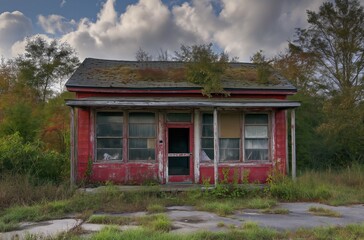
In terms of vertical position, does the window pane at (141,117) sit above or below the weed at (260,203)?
above

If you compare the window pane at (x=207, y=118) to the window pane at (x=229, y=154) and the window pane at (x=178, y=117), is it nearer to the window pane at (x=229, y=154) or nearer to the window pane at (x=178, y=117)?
the window pane at (x=178, y=117)

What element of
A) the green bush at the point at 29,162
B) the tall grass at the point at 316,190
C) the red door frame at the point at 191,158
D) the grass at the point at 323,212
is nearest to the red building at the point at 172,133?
the red door frame at the point at 191,158

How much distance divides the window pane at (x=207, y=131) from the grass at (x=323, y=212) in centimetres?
426

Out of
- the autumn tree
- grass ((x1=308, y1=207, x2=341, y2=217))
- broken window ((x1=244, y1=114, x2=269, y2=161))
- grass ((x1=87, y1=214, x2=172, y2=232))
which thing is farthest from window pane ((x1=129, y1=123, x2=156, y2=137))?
the autumn tree

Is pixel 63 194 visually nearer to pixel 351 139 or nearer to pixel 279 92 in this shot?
pixel 279 92

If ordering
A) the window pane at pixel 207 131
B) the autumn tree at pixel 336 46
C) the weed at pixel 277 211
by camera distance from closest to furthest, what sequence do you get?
1. the weed at pixel 277 211
2. the window pane at pixel 207 131
3. the autumn tree at pixel 336 46

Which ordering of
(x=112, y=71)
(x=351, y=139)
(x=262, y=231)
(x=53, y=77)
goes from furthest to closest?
(x=53, y=77), (x=351, y=139), (x=112, y=71), (x=262, y=231)

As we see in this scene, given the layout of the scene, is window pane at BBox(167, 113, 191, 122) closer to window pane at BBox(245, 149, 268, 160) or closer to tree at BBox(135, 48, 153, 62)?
window pane at BBox(245, 149, 268, 160)

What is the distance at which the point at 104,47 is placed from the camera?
18.2 metres

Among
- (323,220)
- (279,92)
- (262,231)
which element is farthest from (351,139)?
(262,231)

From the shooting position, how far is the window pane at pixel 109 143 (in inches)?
440

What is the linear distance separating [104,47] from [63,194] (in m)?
11.0

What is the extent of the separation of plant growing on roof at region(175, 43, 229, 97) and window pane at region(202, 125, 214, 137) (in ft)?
3.80

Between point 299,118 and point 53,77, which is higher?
point 53,77
